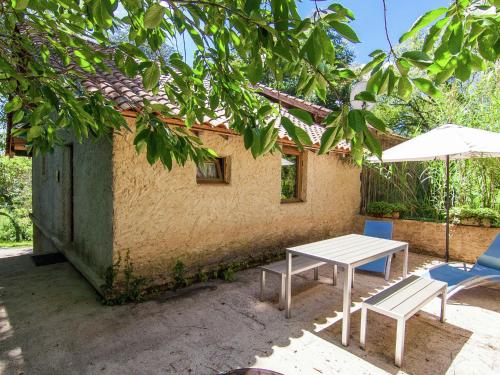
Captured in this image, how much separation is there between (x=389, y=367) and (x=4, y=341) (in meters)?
4.64

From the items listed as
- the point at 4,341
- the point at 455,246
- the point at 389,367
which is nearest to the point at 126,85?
the point at 4,341

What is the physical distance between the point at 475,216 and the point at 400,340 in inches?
218

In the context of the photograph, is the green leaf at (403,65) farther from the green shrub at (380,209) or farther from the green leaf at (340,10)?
the green shrub at (380,209)

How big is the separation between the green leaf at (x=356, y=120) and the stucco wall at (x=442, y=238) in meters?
7.57

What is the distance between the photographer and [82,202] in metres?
5.95

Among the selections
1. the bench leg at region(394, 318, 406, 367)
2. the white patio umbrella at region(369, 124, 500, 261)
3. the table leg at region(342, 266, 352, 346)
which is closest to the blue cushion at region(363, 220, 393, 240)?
the white patio umbrella at region(369, 124, 500, 261)

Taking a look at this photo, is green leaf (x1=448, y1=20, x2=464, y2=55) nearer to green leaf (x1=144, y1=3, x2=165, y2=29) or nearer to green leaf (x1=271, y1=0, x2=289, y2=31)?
green leaf (x1=271, y1=0, x2=289, y2=31)

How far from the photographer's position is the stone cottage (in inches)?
184

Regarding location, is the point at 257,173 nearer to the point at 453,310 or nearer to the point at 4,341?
the point at 453,310

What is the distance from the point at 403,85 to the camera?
4.42 feet

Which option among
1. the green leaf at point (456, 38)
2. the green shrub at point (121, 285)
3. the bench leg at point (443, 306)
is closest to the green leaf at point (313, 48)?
the green leaf at point (456, 38)

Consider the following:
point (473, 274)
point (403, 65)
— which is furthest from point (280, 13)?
point (473, 274)

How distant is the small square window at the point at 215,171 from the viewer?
581cm

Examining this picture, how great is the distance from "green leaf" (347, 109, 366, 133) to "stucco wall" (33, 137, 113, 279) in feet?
14.4
